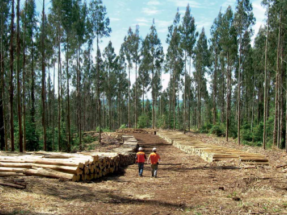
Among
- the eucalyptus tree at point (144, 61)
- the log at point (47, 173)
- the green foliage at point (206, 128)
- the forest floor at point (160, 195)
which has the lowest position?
the green foliage at point (206, 128)

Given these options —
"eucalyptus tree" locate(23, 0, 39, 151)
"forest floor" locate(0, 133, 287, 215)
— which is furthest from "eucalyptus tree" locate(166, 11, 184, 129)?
"forest floor" locate(0, 133, 287, 215)

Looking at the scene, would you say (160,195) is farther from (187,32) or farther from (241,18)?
(187,32)

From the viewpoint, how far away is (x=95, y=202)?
6.05 metres

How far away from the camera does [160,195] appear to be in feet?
23.2

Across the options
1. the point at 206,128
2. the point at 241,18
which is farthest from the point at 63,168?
the point at 206,128

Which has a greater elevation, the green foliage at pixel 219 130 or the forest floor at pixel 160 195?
the forest floor at pixel 160 195

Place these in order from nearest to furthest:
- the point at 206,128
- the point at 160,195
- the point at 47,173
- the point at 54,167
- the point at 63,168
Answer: the point at 160,195 → the point at 47,173 → the point at 63,168 → the point at 54,167 → the point at 206,128

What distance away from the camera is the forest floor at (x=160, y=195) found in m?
5.43

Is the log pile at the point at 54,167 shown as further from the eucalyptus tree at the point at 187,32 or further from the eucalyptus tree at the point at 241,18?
the eucalyptus tree at the point at 187,32

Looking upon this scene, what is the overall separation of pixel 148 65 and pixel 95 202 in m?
33.0

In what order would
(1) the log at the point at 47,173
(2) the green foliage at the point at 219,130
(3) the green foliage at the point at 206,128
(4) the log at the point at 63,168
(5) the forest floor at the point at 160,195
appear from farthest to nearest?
1. (3) the green foliage at the point at 206,128
2. (2) the green foliage at the point at 219,130
3. (4) the log at the point at 63,168
4. (1) the log at the point at 47,173
5. (5) the forest floor at the point at 160,195

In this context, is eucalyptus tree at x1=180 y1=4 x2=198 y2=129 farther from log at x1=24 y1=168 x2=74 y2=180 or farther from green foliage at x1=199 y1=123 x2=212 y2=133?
log at x1=24 y1=168 x2=74 y2=180

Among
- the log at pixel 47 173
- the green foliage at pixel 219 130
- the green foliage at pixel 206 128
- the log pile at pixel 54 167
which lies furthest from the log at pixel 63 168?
the green foliage at pixel 206 128

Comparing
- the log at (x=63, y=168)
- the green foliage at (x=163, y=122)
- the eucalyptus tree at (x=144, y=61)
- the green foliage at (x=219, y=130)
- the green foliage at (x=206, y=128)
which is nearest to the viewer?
the log at (x=63, y=168)
